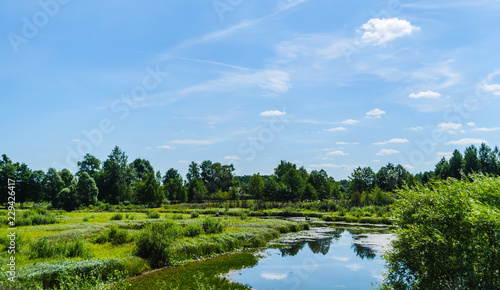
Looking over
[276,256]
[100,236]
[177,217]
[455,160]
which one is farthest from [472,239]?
[455,160]

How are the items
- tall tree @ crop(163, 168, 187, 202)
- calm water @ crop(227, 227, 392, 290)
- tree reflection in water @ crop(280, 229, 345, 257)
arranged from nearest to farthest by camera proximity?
calm water @ crop(227, 227, 392, 290) → tree reflection in water @ crop(280, 229, 345, 257) → tall tree @ crop(163, 168, 187, 202)

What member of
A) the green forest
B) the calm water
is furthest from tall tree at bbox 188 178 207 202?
the calm water

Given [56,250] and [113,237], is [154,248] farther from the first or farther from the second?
[113,237]

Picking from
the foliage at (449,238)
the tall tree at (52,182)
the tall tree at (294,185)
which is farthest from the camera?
the tall tree at (294,185)

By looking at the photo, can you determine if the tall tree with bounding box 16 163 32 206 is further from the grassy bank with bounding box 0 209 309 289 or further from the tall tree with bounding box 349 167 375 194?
the tall tree with bounding box 349 167 375 194

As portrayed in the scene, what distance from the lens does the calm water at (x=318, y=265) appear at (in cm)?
2267

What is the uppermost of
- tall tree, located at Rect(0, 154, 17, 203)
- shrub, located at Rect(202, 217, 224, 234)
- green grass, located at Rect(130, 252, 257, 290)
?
tall tree, located at Rect(0, 154, 17, 203)

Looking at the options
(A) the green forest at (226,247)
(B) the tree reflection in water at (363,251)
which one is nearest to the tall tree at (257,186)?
(A) the green forest at (226,247)

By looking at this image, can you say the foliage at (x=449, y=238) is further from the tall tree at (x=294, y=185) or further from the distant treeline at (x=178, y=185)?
the tall tree at (x=294, y=185)

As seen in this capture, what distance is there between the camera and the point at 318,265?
28156mm

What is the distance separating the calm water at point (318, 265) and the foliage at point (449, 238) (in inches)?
90.1

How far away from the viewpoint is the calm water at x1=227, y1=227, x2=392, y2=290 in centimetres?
2267

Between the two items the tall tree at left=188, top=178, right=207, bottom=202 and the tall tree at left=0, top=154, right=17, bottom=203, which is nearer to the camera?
the tall tree at left=0, top=154, right=17, bottom=203

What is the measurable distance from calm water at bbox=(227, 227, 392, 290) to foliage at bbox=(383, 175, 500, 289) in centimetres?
229
